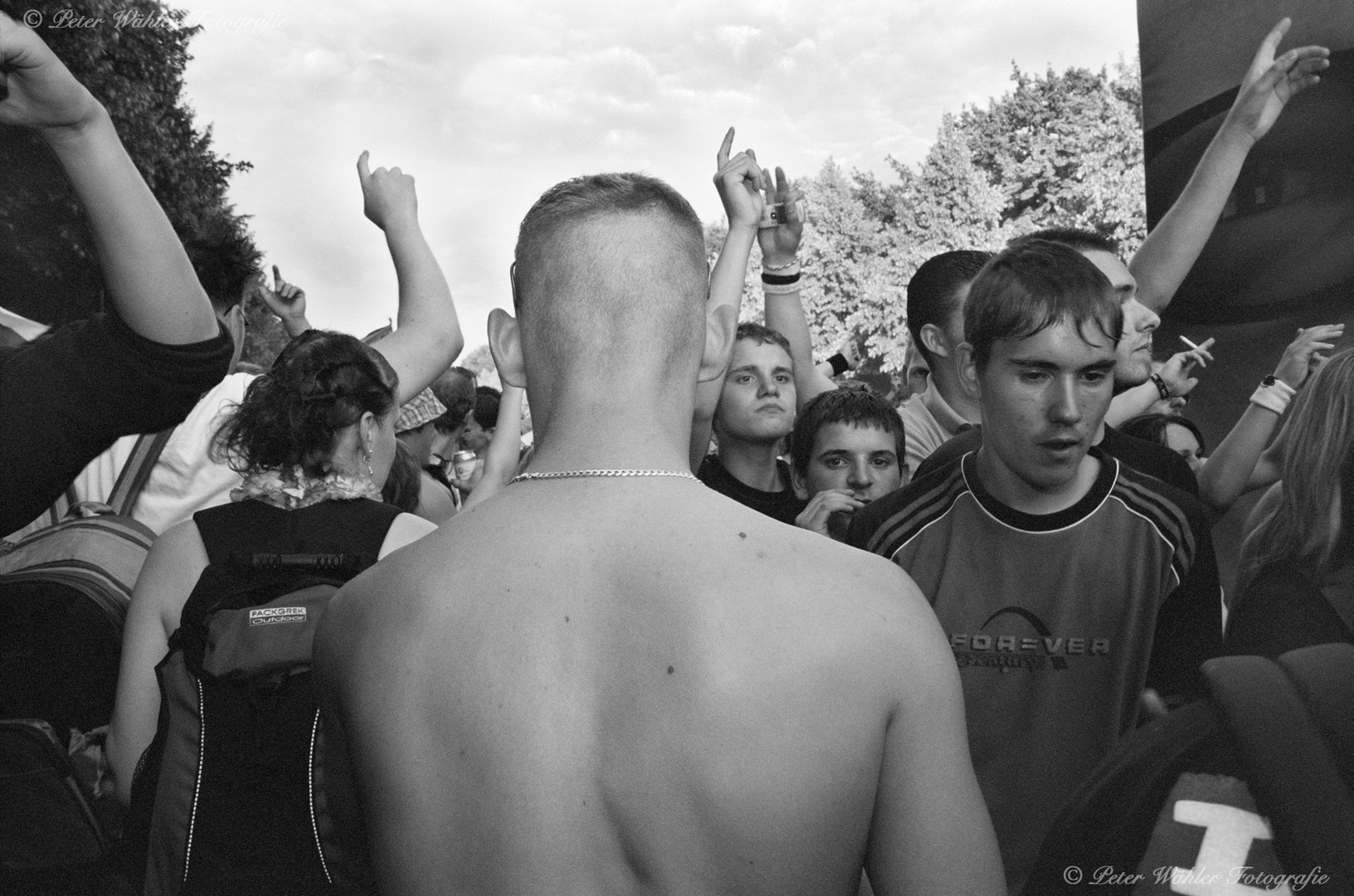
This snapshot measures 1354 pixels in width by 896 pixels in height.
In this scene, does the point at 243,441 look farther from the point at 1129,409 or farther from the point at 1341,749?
the point at 1129,409

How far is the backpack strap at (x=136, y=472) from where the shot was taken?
3.23 meters

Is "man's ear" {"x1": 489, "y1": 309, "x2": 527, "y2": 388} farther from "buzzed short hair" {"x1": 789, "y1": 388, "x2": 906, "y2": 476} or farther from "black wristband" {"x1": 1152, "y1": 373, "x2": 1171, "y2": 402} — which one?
"black wristband" {"x1": 1152, "y1": 373, "x2": 1171, "y2": 402}

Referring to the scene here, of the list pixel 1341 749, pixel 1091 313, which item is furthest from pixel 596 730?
pixel 1091 313

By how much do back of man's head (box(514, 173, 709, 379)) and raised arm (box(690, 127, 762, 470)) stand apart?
4.46ft

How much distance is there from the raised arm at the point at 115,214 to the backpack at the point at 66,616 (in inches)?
51.9

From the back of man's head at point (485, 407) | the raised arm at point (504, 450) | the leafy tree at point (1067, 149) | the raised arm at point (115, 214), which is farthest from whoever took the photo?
the leafy tree at point (1067, 149)

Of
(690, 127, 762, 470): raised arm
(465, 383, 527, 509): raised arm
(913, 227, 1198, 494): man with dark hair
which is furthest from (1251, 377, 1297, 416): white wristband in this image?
(465, 383, 527, 509): raised arm

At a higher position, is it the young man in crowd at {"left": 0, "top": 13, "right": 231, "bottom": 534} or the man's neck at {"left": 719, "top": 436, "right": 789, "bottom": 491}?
the young man in crowd at {"left": 0, "top": 13, "right": 231, "bottom": 534}

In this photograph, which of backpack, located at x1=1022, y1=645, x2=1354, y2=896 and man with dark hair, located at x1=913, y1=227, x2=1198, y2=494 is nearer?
backpack, located at x1=1022, y1=645, x2=1354, y2=896

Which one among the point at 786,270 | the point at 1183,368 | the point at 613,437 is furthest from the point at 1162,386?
the point at 613,437

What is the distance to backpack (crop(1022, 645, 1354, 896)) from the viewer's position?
1.67 metres

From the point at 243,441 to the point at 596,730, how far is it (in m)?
1.81

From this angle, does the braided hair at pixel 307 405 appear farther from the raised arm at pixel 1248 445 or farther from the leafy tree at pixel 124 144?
the raised arm at pixel 1248 445

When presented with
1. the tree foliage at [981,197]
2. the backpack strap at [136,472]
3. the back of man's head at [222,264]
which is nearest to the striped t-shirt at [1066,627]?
the backpack strap at [136,472]
